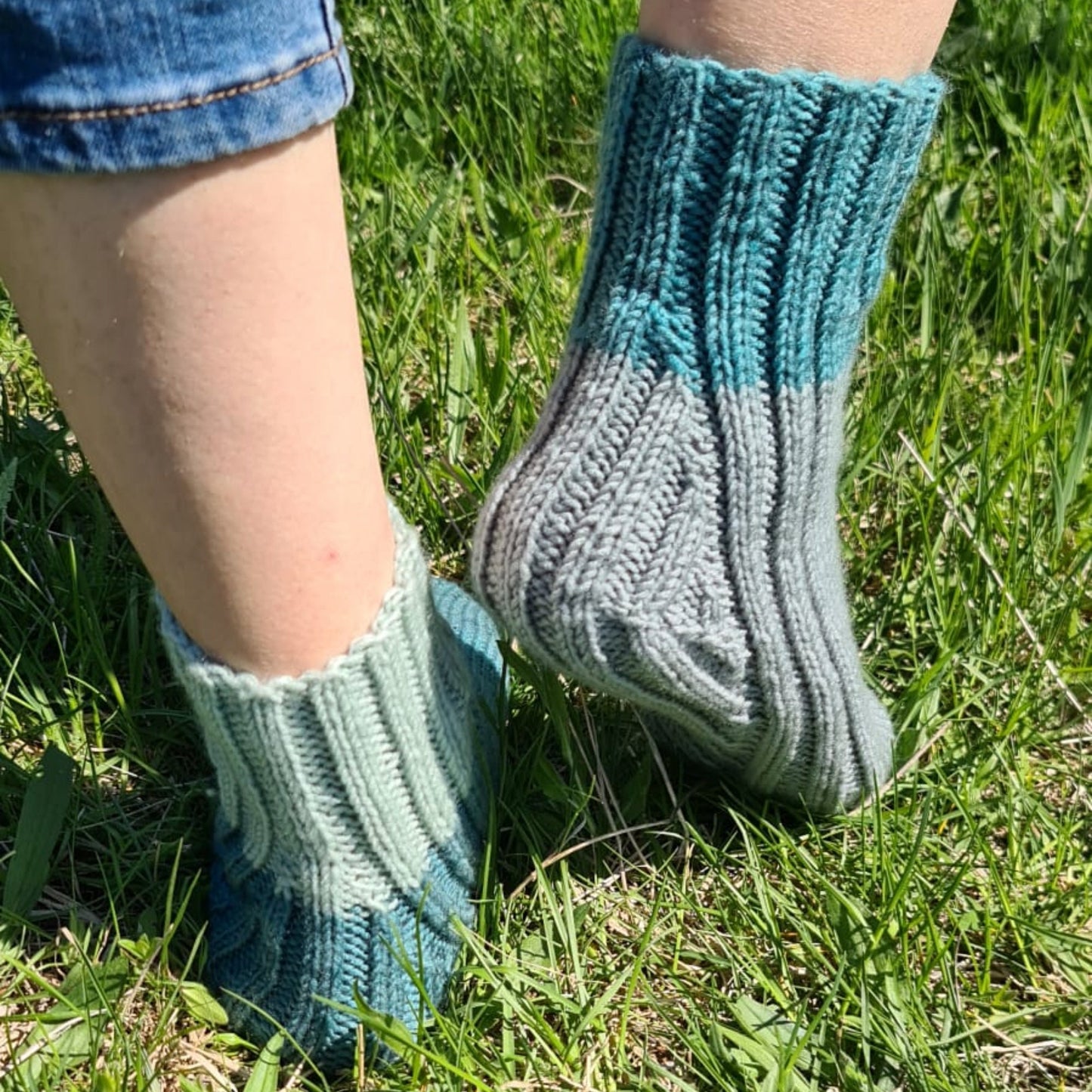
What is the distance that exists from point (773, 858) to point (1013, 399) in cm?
62

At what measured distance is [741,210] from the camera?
32.3 inches

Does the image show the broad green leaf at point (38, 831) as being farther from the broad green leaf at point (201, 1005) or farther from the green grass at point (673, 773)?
the broad green leaf at point (201, 1005)

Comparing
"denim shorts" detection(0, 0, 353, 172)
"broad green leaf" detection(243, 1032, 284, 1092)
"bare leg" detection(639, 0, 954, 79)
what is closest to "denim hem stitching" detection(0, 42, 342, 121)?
"denim shorts" detection(0, 0, 353, 172)

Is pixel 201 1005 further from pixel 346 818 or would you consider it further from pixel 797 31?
pixel 797 31

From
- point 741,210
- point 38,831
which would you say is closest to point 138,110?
point 741,210

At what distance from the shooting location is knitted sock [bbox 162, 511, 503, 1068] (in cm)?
86

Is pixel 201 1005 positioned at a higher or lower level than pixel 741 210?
lower

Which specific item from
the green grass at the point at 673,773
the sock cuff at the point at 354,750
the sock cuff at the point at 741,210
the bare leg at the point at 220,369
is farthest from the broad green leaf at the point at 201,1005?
the sock cuff at the point at 741,210

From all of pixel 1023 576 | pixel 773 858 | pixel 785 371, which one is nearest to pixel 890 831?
pixel 773 858

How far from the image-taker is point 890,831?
3.52 ft

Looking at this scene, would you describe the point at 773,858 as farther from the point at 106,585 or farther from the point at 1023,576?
the point at 106,585

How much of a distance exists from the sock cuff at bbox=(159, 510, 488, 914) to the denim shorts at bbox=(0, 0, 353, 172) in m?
0.33

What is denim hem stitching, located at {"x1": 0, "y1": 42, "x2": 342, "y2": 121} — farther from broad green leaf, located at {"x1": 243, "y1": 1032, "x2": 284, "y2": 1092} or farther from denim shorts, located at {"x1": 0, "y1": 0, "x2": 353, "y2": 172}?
broad green leaf, located at {"x1": 243, "y1": 1032, "x2": 284, "y2": 1092}

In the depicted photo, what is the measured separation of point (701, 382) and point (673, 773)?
0.44 metres
